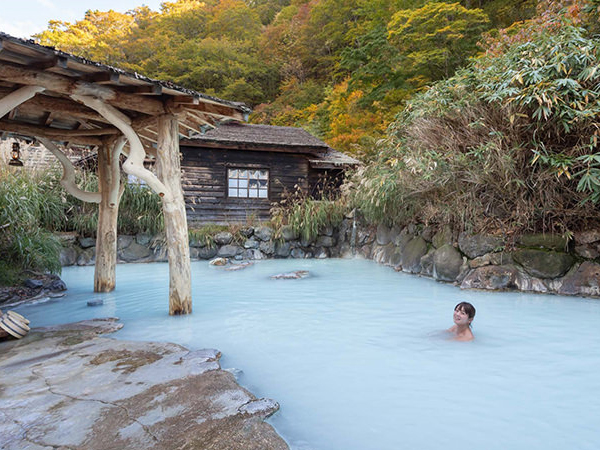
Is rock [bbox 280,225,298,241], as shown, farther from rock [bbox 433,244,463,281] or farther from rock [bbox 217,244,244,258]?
rock [bbox 433,244,463,281]

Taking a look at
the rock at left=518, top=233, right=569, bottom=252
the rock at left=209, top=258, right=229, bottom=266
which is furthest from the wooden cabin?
the rock at left=518, top=233, right=569, bottom=252

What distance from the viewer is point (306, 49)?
23.8 m

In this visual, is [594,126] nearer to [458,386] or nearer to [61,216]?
[458,386]

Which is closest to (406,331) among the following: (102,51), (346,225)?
(346,225)

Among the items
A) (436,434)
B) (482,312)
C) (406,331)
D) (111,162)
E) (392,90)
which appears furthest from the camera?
(392,90)

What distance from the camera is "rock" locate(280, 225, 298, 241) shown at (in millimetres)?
10312

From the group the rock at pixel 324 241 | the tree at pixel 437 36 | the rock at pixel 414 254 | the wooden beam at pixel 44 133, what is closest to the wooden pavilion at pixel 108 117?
the wooden beam at pixel 44 133

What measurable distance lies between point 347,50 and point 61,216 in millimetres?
12197

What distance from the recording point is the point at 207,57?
2392 cm

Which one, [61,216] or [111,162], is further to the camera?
[61,216]

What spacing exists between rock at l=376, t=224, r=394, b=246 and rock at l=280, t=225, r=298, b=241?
7.63 ft

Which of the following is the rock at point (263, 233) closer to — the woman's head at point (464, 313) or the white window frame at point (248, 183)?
the white window frame at point (248, 183)

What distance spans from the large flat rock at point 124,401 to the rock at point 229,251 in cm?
679

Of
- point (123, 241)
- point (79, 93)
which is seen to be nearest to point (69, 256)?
point (123, 241)
